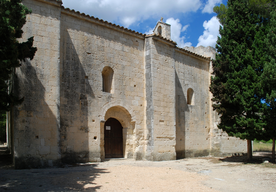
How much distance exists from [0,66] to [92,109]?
16.9 ft

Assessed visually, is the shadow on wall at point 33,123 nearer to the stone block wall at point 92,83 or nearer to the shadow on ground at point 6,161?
the stone block wall at point 92,83

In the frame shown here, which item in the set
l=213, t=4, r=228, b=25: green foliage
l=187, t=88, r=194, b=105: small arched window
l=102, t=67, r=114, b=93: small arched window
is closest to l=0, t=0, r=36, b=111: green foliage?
l=102, t=67, r=114, b=93: small arched window

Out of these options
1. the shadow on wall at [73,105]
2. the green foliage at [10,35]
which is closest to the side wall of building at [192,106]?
the shadow on wall at [73,105]

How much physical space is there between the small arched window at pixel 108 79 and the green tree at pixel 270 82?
6.28m

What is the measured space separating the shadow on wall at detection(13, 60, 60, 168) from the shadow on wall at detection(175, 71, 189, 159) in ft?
22.5

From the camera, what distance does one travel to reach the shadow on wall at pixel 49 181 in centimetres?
561

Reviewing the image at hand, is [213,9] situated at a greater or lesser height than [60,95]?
greater

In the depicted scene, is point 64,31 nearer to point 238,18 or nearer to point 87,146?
point 87,146

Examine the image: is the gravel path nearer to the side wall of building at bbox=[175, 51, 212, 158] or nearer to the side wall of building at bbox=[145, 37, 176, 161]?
the side wall of building at bbox=[145, 37, 176, 161]

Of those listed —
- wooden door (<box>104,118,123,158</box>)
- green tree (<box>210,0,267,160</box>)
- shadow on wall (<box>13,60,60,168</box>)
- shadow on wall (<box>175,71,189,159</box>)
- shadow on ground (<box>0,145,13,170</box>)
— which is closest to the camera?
shadow on wall (<box>13,60,60,168</box>)

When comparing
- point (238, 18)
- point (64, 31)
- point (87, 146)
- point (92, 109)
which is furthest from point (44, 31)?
point (238, 18)

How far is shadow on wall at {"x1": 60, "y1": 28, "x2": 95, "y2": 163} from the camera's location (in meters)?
9.33

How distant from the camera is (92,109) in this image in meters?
10.1

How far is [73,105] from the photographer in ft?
31.6
